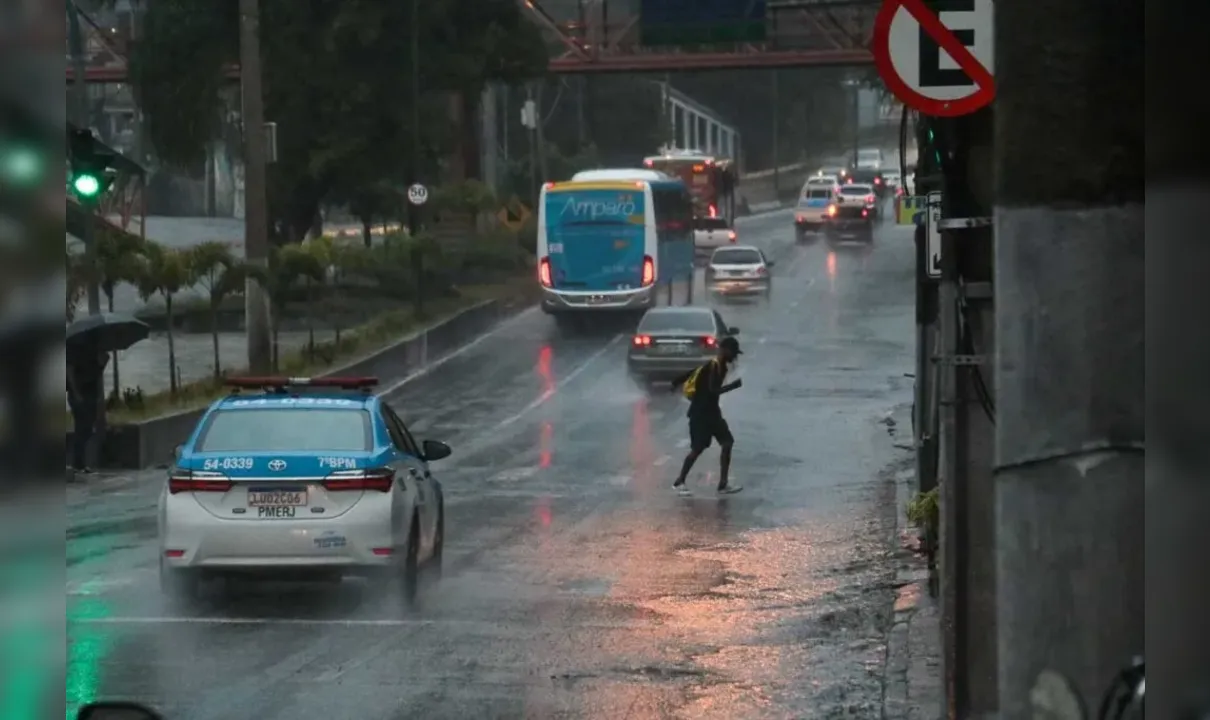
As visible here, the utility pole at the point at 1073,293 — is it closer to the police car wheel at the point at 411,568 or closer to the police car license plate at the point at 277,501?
the police car license plate at the point at 277,501

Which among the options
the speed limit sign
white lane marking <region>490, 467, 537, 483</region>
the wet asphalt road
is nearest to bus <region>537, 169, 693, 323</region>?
the speed limit sign

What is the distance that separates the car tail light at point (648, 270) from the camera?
4625cm

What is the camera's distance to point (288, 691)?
1143 centimetres

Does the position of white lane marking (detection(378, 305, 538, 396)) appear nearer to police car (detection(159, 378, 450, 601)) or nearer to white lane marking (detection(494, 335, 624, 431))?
white lane marking (detection(494, 335, 624, 431))

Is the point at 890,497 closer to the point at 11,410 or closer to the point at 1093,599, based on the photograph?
the point at 1093,599

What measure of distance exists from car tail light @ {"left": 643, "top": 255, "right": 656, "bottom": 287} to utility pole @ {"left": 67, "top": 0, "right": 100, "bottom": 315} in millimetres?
13034

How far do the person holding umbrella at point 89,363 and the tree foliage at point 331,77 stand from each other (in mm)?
23218

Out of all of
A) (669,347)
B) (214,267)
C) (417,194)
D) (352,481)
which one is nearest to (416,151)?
(417,194)

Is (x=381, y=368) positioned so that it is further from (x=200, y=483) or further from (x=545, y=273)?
(x=200, y=483)

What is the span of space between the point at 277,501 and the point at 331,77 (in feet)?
114

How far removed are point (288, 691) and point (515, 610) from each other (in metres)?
3.40

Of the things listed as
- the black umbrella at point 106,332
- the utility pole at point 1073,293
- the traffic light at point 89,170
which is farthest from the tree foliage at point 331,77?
the utility pole at point 1073,293

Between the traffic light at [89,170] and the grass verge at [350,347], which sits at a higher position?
the traffic light at [89,170]

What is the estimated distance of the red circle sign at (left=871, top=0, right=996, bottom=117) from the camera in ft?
26.3
